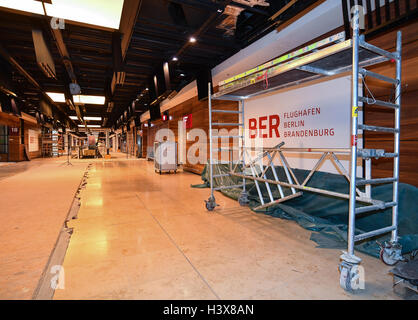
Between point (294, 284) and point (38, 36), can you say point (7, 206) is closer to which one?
point (38, 36)

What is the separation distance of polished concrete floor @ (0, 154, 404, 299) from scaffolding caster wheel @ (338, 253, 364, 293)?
2.3 inches

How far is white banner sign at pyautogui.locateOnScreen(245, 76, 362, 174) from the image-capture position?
337cm

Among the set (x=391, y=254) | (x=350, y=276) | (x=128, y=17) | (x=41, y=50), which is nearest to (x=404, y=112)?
(x=391, y=254)

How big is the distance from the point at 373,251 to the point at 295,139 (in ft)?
7.22

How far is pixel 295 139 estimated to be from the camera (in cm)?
416

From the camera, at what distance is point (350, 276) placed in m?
1.80

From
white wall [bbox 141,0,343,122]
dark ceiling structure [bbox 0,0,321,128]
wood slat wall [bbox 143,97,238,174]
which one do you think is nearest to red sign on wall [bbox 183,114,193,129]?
wood slat wall [bbox 143,97,238,174]

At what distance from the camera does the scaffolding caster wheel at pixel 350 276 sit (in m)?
1.80

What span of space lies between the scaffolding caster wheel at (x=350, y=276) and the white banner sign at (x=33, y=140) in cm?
2044

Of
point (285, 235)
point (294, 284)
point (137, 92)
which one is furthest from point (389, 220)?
point (137, 92)

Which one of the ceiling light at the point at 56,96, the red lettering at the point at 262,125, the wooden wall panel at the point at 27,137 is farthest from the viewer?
the wooden wall panel at the point at 27,137

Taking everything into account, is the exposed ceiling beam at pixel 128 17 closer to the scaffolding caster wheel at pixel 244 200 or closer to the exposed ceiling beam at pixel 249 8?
the exposed ceiling beam at pixel 249 8

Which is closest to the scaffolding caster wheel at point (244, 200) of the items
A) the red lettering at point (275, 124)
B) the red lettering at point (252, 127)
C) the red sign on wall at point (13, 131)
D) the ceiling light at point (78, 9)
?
the red lettering at point (275, 124)

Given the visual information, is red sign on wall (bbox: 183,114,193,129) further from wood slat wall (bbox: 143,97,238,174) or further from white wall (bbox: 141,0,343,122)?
white wall (bbox: 141,0,343,122)
